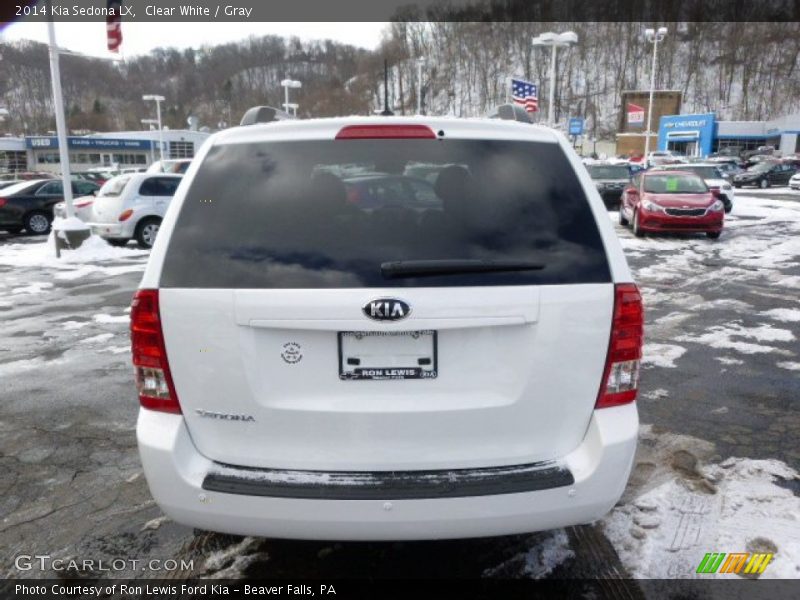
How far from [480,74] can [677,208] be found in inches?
4889

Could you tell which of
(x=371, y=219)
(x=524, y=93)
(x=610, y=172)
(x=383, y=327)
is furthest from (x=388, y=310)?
(x=524, y=93)

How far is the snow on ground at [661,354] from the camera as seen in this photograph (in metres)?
5.62

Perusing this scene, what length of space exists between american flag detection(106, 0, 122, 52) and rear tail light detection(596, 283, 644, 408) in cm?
1237

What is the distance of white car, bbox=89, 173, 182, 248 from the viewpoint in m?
13.5

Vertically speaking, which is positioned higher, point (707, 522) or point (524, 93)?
point (524, 93)

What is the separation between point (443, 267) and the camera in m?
2.13

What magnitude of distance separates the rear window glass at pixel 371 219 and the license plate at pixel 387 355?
0.19 m

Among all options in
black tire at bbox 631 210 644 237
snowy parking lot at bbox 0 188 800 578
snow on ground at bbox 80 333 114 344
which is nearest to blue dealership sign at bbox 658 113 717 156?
black tire at bbox 631 210 644 237

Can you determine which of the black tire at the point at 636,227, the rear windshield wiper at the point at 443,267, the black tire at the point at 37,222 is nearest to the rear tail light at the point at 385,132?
the rear windshield wiper at the point at 443,267

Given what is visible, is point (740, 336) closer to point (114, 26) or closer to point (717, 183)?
point (114, 26)

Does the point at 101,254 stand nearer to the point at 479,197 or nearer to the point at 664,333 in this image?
the point at 664,333

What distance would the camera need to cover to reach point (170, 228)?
2293 mm

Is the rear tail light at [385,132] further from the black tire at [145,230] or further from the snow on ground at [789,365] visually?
the black tire at [145,230]

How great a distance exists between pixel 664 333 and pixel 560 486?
5026 mm
